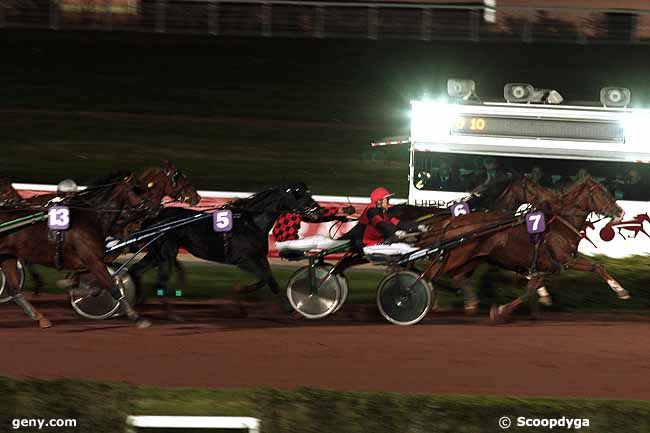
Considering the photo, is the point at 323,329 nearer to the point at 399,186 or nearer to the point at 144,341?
the point at 144,341

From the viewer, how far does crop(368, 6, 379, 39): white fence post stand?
88.0ft

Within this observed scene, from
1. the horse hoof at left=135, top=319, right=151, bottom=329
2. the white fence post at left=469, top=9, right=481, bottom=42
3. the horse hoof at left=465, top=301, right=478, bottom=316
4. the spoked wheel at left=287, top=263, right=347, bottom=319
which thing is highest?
the white fence post at left=469, top=9, right=481, bottom=42

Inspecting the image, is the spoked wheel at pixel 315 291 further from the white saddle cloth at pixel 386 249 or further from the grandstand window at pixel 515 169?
the grandstand window at pixel 515 169

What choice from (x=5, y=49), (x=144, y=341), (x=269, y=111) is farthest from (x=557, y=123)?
(x=5, y=49)

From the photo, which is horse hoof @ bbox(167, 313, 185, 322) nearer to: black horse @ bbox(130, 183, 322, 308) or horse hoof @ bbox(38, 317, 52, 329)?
black horse @ bbox(130, 183, 322, 308)

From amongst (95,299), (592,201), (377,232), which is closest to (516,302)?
(592,201)

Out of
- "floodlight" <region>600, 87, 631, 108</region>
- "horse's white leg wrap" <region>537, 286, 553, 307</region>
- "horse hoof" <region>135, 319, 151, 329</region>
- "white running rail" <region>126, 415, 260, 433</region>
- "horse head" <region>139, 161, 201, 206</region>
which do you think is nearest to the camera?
"white running rail" <region>126, 415, 260, 433</region>

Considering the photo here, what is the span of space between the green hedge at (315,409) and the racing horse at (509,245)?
5.79m

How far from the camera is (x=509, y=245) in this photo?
11.9m

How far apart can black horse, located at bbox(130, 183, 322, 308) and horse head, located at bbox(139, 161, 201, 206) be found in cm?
34

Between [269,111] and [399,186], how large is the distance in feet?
17.0

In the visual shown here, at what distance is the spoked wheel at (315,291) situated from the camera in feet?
38.4
